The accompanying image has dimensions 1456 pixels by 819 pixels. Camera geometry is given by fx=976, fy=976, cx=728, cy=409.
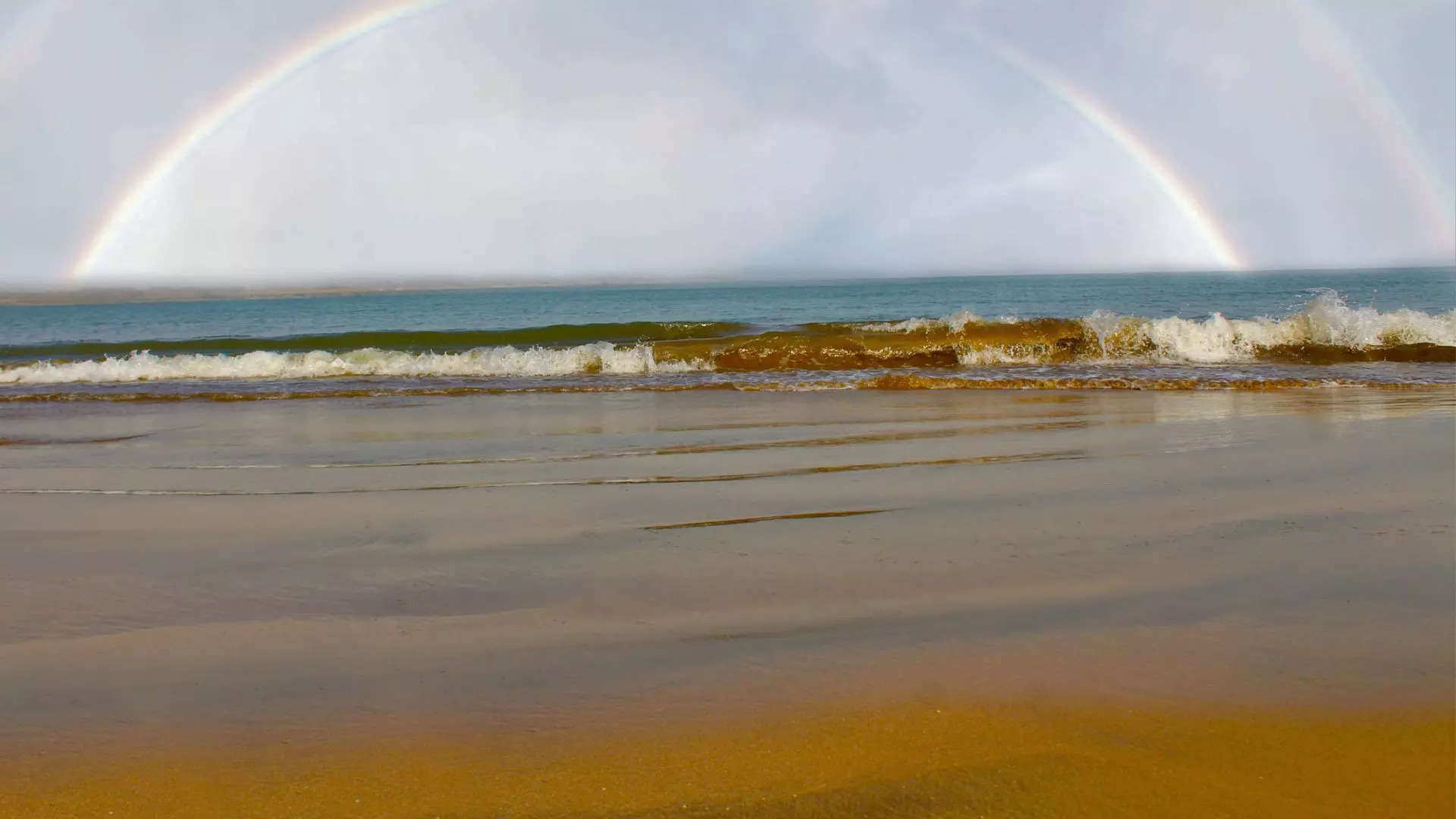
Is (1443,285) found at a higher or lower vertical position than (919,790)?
higher

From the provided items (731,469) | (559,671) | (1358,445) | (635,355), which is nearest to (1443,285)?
(635,355)

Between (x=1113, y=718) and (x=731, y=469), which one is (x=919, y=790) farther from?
(x=731, y=469)

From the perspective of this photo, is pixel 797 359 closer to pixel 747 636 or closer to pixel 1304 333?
pixel 1304 333

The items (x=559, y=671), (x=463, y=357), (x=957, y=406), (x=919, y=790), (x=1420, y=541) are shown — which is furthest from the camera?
(x=463, y=357)

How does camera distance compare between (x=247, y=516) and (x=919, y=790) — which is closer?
(x=919, y=790)

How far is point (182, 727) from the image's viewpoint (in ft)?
11.0

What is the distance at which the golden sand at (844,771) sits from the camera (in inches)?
109

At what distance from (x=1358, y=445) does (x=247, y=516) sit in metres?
9.13

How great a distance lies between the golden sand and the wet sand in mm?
13

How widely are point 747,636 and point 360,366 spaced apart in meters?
18.8

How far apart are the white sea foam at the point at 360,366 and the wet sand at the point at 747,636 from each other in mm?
11967

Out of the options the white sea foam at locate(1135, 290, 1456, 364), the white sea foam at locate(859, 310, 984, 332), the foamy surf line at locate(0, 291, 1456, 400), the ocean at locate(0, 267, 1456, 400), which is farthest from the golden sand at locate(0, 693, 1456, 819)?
the white sea foam at locate(859, 310, 984, 332)

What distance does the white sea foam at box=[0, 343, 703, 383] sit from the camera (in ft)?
67.5

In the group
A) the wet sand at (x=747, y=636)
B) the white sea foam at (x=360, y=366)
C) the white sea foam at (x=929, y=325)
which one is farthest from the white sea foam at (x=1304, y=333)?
the wet sand at (x=747, y=636)
